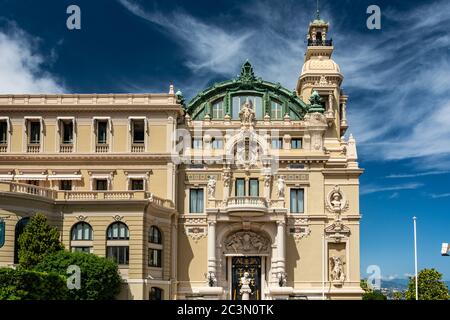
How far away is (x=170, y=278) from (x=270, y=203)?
1103cm

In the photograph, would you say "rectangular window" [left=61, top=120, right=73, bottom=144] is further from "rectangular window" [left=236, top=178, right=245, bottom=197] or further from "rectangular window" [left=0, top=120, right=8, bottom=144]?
"rectangular window" [left=236, top=178, right=245, bottom=197]

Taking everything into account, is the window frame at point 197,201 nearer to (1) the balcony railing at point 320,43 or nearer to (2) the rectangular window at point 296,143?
(2) the rectangular window at point 296,143

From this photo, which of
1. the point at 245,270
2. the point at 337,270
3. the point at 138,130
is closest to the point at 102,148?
the point at 138,130

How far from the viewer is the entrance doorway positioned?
212ft

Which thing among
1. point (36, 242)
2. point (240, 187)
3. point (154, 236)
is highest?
point (240, 187)

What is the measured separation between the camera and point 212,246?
207ft

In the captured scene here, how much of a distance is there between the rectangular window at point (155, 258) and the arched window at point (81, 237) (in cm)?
512

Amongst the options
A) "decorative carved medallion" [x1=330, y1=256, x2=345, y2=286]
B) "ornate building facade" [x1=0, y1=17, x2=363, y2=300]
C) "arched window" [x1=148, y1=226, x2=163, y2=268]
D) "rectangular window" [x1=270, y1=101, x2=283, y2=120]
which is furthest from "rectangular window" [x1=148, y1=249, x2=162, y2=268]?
"rectangular window" [x1=270, y1=101, x2=283, y2=120]

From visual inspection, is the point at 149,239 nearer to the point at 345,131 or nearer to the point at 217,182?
the point at 217,182

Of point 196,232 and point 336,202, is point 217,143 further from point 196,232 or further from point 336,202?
point 336,202

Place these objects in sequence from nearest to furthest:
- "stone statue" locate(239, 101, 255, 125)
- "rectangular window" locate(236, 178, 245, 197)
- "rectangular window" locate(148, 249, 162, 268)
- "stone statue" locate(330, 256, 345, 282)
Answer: "rectangular window" locate(148, 249, 162, 268) < "stone statue" locate(330, 256, 345, 282) < "rectangular window" locate(236, 178, 245, 197) < "stone statue" locate(239, 101, 255, 125)

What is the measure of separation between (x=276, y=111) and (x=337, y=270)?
16.3m

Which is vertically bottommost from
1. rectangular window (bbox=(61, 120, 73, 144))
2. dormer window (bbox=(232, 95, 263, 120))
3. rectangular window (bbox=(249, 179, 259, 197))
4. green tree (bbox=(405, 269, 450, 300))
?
green tree (bbox=(405, 269, 450, 300))

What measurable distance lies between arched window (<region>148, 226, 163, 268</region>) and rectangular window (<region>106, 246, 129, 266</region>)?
8.44ft
